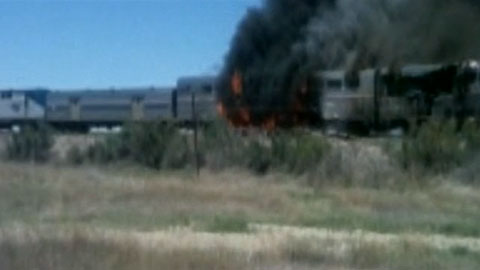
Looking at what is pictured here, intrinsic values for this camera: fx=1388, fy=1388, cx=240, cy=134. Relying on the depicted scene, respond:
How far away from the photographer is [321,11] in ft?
226

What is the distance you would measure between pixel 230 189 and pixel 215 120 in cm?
1688

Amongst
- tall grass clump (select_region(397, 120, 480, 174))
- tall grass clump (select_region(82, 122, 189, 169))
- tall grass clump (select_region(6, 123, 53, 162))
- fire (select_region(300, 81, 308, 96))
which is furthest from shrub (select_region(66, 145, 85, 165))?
tall grass clump (select_region(397, 120, 480, 174))

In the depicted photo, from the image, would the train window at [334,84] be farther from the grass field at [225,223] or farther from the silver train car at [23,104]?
the silver train car at [23,104]

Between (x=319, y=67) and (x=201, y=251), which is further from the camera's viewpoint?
(x=319, y=67)

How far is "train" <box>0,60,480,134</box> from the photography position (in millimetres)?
54594

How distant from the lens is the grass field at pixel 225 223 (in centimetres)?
1880

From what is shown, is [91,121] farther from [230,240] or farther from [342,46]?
[230,240]

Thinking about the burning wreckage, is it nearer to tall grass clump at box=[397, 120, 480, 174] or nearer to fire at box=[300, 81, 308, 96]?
fire at box=[300, 81, 308, 96]

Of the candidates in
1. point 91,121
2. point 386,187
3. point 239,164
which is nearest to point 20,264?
point 386,187

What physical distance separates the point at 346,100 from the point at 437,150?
54.6 ft

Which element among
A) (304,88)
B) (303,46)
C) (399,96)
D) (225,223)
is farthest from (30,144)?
(225,223)

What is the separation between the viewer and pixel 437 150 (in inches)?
1697

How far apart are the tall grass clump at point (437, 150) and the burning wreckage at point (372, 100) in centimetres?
764

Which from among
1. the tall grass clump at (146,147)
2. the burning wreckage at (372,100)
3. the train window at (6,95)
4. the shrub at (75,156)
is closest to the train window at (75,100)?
the train window at (6,95)
